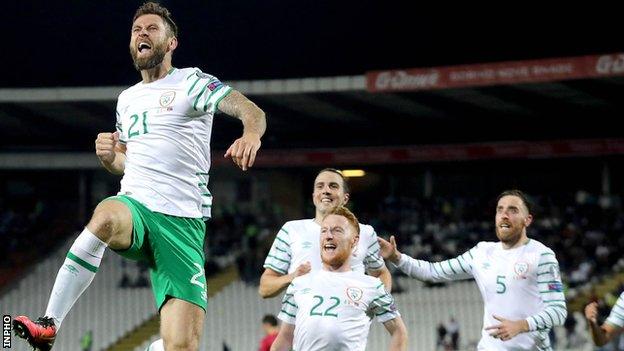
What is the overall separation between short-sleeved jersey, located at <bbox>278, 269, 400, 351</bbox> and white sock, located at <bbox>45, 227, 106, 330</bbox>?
1650 millimetres

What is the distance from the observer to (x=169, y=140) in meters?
5.32

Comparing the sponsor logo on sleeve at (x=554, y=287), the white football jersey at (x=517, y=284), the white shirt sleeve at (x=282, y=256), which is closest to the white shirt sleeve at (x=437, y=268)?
the white football jersey at (x=517, y=284)

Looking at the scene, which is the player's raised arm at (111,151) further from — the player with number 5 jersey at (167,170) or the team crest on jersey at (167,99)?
the team crest on jersey at (167,99)

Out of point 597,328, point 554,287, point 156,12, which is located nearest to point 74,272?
point 156,12

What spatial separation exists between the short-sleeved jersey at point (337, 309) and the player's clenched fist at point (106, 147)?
4.61ft

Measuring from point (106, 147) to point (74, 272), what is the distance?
797 millimetres

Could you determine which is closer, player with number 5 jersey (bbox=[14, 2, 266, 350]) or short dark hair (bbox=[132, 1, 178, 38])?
player with number 5 jersey (bbox=[14, 2, 266, 350])

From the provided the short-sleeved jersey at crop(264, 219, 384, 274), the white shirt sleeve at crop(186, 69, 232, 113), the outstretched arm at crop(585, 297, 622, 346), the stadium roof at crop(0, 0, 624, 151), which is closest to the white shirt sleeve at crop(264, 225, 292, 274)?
the short-sleeved jersey at crop(264, 219, 384, 274)

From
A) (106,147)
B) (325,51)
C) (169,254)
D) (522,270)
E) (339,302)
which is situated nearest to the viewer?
(169,254)

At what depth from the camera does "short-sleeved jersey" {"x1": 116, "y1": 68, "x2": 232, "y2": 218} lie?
207 inches

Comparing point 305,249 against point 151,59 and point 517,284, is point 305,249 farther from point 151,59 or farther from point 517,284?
point 151,59

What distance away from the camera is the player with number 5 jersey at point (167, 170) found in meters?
5.15

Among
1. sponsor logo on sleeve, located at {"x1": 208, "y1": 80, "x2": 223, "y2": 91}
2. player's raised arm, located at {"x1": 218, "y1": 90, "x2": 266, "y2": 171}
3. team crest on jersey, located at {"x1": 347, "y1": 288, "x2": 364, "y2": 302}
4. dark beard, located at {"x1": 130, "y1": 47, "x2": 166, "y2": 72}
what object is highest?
dark beard, located at {"x1": 130, "y1": 47, "x2": 166, "y2": 72}

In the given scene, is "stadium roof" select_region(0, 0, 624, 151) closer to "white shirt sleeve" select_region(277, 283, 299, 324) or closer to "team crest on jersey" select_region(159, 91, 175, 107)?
"white shirt sleeve" select_region(277, 283, 299, 324)
